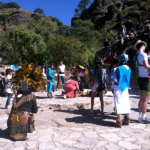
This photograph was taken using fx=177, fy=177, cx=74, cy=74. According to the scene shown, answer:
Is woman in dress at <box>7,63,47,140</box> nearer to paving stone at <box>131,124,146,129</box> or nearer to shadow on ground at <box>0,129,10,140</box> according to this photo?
shadow on ground at <box>0,129,10,140</box>

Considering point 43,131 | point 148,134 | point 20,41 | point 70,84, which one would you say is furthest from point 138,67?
point 20,41

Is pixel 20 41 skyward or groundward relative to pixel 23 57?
skyward

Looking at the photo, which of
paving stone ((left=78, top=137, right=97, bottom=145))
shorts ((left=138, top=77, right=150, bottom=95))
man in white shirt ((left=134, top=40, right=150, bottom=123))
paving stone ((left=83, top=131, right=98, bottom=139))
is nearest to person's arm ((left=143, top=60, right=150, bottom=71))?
man in white shirt ((left=134, top=40, right=150, bottom=123))

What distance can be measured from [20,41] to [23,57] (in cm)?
290

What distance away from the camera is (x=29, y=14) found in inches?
3108

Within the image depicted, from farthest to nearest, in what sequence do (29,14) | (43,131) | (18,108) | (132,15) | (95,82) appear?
1. (29,14)
2. (132,15)
3. (95,82)
4. (43,131)
5. (18,108)

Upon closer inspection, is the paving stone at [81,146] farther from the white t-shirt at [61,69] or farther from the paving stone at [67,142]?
the white t-shirt at [61,69]

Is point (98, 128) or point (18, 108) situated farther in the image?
point (98, 128)

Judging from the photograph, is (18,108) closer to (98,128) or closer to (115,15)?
(98,128)

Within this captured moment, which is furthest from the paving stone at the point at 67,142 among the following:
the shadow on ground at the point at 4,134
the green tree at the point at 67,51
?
the green tree at the point at 67,51

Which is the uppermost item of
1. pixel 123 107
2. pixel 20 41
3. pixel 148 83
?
pixel 20 41

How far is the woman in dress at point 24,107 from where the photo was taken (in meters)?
3.47

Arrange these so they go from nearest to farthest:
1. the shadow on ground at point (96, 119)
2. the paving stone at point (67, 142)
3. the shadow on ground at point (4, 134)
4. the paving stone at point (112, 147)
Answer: the paving stone at point (112, 147), the paving stone at point (67, 142), the shadow on ground at point (4, 134), the shadow on ground at point (96, 119)

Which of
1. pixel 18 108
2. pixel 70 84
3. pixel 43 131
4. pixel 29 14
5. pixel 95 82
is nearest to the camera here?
pixel 18 108
